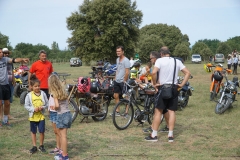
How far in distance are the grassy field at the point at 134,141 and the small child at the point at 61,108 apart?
0.40 metres

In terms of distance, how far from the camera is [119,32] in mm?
37594

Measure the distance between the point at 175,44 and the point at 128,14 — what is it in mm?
39784

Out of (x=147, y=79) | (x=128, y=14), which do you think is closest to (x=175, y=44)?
(x=128, y=14)

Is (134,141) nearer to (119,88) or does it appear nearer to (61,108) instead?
(61,108)

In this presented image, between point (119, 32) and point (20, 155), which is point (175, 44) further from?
point (20, 155)

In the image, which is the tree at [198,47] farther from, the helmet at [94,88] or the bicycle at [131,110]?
the bicycle at [131,110]

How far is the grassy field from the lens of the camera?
5.30 metres

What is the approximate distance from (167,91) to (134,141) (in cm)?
115

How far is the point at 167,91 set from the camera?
6.00 m

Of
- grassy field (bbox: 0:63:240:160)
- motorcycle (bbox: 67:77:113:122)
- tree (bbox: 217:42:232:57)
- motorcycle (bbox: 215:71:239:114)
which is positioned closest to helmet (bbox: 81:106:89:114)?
motorcycle (bbox: 67:77:113:122)

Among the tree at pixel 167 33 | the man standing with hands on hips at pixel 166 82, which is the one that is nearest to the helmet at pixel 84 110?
the man standing with hands on hips at pixel 166 82

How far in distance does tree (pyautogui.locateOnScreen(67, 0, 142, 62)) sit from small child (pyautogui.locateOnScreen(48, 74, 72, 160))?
104 ft

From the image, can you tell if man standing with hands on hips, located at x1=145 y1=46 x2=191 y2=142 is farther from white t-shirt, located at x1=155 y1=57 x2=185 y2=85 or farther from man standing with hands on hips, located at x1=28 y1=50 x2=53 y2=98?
man standing with hands on hips, located at x1=28 y1=50 x2=53 y2=98

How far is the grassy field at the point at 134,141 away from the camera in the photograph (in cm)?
530
